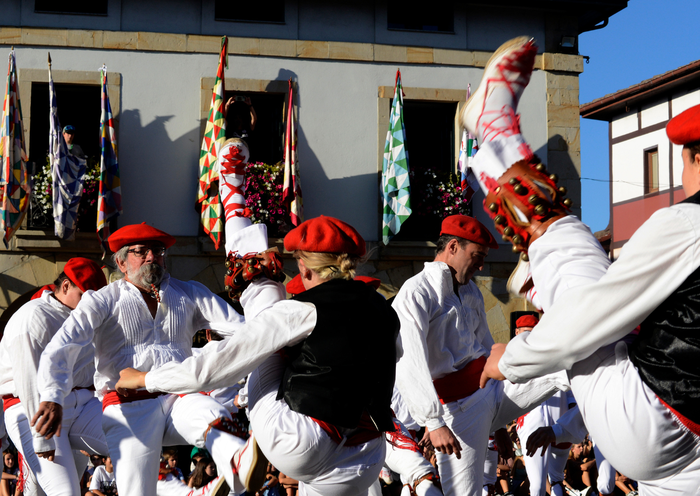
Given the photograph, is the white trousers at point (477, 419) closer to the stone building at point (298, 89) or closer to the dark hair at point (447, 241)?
the dark hair at point (447, 241)

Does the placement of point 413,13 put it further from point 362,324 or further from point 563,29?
point 362,324

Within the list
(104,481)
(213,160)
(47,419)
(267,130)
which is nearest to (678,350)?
(47,419)

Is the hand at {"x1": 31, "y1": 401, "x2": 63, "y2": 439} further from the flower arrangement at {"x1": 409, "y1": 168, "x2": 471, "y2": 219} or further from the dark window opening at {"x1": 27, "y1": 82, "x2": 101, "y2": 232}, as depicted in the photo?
the flower arrangement at {"x1": 409, "y1": 168, "x2": 471, "y2": 219}

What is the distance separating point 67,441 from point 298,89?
30.1 feet

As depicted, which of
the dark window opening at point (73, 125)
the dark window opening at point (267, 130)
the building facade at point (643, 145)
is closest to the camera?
the dark window opening at point (73, 125)

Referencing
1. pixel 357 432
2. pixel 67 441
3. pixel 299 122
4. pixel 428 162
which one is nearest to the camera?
pixel 357 432

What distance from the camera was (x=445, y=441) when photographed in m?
4.41

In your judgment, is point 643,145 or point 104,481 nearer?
point 104,481

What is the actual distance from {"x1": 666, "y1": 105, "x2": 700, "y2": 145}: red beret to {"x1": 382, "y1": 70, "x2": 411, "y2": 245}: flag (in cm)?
1027

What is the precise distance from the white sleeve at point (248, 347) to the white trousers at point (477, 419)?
5.79 ft

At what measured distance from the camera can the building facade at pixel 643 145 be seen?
2275 centimetres

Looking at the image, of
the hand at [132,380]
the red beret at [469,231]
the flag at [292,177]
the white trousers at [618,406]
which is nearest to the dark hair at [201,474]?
the red beret at [469,231]

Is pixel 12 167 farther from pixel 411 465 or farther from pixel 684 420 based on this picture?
pixel 684 420

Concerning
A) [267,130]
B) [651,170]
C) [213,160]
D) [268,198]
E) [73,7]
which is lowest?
[268,198]
